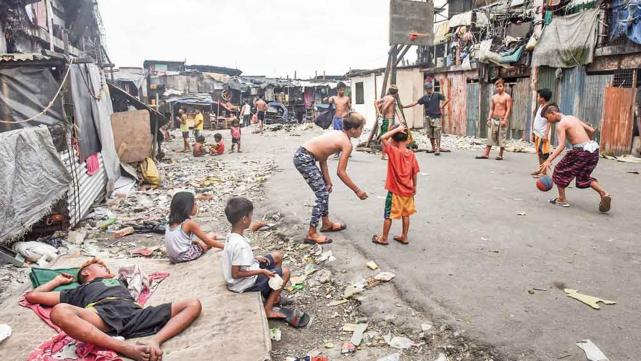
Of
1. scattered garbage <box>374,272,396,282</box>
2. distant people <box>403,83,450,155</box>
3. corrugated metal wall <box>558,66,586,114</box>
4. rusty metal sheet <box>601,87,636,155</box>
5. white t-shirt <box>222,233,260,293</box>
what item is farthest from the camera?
corrugated metal wall <box>558,66,586,114</box>

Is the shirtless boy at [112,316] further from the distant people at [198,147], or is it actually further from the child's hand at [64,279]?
the distant people at [198,147]

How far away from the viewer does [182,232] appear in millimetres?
4238

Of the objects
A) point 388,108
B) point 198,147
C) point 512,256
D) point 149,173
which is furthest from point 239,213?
point 198,147

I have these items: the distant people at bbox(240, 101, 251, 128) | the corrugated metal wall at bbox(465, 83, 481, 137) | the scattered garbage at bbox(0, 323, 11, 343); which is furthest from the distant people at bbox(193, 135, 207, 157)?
the distant people at bbox(240, 101, 251, 128)

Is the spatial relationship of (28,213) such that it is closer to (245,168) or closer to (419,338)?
(419,338)

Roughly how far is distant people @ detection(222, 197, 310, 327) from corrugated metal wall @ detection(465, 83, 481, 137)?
48.2ft

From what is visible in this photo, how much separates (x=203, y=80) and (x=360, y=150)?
2125cm

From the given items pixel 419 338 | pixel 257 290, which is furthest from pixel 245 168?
pixel 419 338

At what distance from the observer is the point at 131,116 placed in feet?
30.2

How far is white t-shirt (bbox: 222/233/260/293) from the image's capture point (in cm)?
335

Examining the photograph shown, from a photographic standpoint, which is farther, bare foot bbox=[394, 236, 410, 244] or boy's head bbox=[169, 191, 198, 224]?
bare foot bbox=[394, 236, 410, 244]

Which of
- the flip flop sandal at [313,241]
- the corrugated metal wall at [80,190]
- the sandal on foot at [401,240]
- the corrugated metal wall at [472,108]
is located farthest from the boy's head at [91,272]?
the corrugated metal wall at [472,108]

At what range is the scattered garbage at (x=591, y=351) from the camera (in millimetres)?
2619

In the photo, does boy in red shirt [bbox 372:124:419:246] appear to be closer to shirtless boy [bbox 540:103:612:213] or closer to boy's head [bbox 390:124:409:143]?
boy's head [bbox 390:124:409:143]
